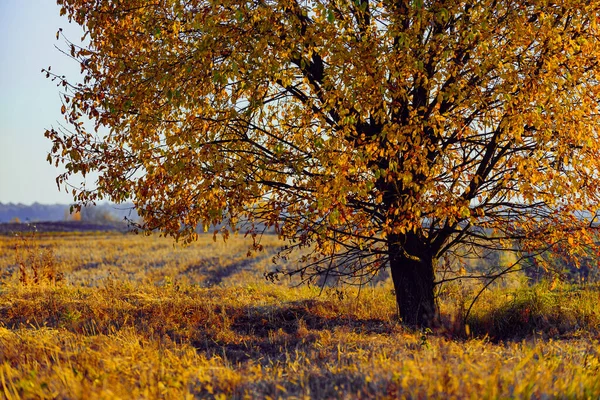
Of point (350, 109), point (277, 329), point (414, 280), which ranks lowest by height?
point (277, 329)

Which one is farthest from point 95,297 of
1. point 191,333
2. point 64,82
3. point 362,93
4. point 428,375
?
point 428,375

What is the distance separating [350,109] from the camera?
27.6 feet

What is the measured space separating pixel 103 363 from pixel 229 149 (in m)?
3.98

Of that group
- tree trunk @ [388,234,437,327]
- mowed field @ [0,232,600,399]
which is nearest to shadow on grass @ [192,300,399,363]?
mowed field @ [0,232,600,399]

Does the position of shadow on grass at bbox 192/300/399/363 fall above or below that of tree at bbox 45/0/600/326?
below

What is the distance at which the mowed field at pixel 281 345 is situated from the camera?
4.93m

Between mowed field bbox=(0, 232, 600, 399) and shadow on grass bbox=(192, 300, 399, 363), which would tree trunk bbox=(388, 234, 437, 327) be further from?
shadow on grass bbox=(192, 300, 399, 363)

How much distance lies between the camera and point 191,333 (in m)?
7.98

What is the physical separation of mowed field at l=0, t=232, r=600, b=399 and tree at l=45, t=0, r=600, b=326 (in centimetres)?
128

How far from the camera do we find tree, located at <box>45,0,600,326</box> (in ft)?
24.7

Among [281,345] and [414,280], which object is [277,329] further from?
[414,280]

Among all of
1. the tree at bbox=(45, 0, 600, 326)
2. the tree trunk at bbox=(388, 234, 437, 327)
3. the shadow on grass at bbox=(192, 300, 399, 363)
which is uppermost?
the tree at bbox=(45, 0, 600, 326)

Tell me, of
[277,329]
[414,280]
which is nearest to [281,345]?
[277,329]

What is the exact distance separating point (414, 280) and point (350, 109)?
3.48 m
